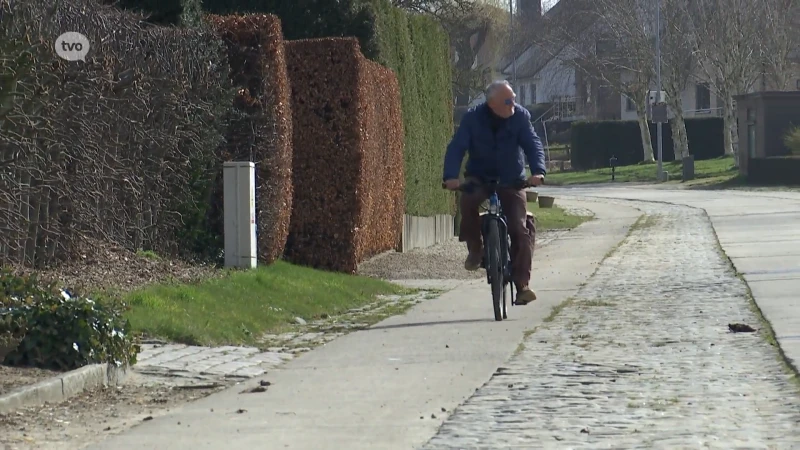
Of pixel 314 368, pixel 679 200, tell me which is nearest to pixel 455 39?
pixel 679 200

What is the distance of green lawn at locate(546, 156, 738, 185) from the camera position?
57.8 meters

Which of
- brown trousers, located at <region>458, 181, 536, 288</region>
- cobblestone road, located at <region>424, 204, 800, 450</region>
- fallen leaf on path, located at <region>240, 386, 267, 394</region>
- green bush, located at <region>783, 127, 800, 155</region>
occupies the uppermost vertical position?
green bush, located at <region>783, 127, 800, 155</region>

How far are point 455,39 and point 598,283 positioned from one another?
32898mm

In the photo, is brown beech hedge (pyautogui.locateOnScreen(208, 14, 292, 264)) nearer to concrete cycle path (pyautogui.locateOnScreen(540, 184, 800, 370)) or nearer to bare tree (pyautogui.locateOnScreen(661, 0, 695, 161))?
concrete cycle path (pyautogui.locateOnScreen(540, 184, 800, 370))

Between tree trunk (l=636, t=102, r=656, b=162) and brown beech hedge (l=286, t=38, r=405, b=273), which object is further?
tree trunk (l=636, t=102, r=656, b=162)

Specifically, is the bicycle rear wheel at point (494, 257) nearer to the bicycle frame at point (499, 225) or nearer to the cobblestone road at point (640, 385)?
the bicycle frame at point (499, 225)

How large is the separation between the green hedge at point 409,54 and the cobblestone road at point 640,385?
21.3 feet

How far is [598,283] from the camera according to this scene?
14297mm

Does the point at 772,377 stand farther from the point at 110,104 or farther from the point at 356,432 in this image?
the point at 110,104

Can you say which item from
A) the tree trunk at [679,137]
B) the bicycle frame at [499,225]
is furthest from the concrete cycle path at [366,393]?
the tree trunk at [679,137]

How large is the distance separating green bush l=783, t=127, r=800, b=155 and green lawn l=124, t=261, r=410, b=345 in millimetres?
38210

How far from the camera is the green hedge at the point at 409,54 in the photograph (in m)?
17.7

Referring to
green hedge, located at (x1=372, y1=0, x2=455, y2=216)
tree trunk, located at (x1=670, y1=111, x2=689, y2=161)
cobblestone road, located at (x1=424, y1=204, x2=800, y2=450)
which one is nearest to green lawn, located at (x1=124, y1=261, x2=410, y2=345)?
cobblestone road, located at (x1=424, y1=204, x2=800, y2=450)

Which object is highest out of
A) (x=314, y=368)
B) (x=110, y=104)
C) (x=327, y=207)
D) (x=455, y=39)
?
(x=455, y=39)
